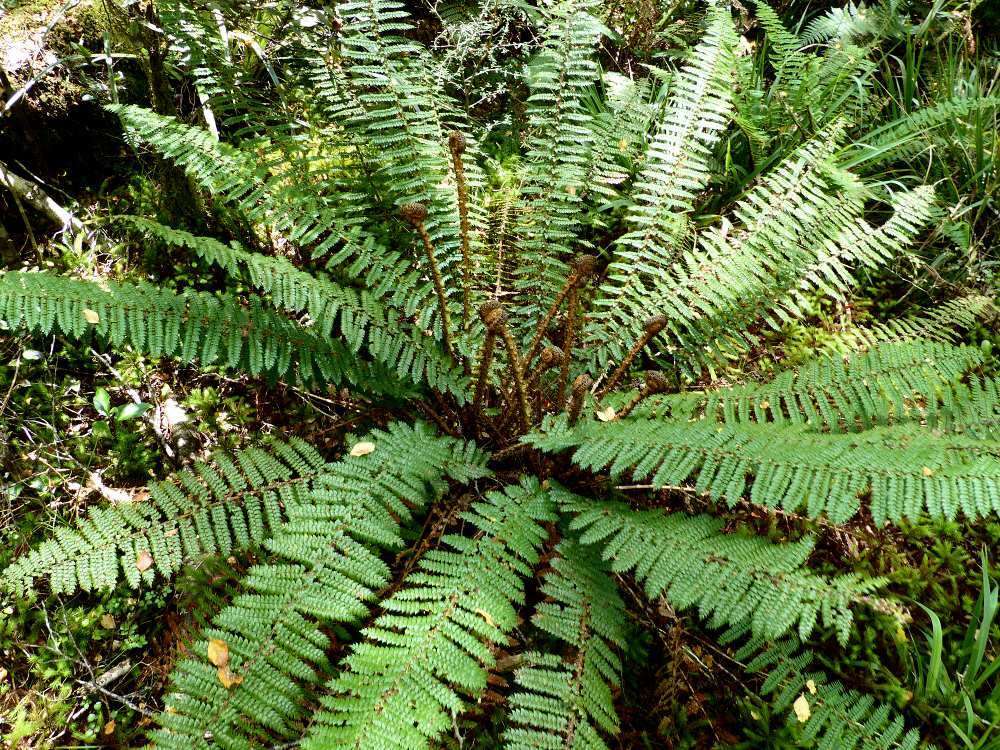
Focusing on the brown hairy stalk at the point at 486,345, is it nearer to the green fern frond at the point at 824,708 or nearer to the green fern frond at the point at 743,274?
→ the green fern frond at the point at 743,274

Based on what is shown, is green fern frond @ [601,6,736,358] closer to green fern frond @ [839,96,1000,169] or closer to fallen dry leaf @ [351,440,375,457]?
green fern frond @ [839,96,1000,169]

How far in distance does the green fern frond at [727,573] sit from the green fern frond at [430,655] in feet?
0.94

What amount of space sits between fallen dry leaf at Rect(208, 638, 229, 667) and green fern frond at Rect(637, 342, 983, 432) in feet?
5.29

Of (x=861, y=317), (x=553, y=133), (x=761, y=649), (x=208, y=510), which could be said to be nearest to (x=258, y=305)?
(x=208, y=510)

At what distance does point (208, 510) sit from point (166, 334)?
62 cm

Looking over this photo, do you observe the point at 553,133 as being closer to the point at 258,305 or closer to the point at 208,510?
the point at 258,305

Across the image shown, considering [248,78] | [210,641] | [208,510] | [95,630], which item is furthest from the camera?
[248,78]

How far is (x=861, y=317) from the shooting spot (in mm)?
3170

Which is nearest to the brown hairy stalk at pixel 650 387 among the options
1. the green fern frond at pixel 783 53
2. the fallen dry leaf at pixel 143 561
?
the fallen dry leaf at pixel 143 561

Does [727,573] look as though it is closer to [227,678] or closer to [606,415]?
[606,415]

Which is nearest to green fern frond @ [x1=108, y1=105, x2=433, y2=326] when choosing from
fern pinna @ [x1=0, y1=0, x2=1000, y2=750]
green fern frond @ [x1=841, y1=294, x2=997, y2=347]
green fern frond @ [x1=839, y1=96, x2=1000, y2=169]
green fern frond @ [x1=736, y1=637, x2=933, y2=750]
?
fern pinna @ [x1=0, y1=0, x2=1000, y2=750]

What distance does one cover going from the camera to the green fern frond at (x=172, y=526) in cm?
181

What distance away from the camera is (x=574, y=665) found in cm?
179

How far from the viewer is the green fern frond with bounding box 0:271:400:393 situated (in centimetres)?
201
